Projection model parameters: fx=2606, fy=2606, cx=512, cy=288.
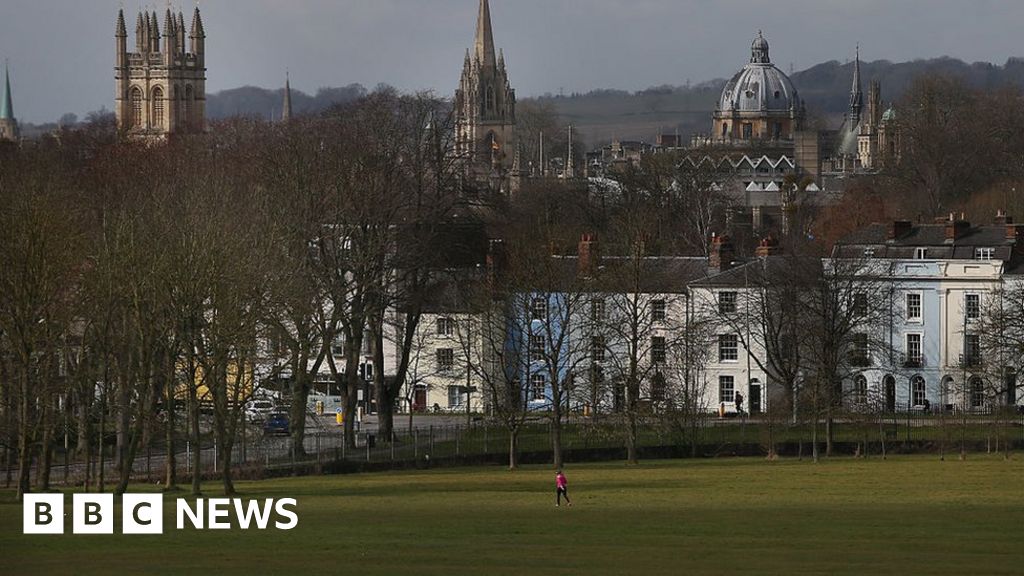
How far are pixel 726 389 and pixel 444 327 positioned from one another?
908cm

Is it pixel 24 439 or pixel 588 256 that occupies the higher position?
pixel 588 256

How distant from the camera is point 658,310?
3095 inches

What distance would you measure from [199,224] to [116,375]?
4.13 m

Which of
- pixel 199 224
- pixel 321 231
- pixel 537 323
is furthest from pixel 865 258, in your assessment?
pixel 199 224

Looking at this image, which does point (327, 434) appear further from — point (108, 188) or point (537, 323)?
point (108, 188)

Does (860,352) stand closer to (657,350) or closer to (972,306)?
(972,306)

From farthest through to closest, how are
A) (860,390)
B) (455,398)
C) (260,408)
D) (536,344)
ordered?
(455,398), (860,390), (536,344), (260,408)

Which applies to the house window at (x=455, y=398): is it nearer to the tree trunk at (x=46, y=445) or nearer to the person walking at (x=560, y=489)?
the tree trunk at (x=46, y=445)

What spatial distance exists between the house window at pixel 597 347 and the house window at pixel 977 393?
1156 centimetres

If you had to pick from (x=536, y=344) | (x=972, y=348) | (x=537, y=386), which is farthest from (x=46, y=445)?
(x=972, y=348)

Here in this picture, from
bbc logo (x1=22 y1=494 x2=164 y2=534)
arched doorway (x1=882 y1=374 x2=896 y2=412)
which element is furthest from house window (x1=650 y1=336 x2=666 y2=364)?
bbc logo (x1=22 y1=494 x2=164 y2=534)

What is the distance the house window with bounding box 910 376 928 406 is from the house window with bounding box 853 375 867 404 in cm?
211

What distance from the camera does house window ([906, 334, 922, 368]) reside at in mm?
81938

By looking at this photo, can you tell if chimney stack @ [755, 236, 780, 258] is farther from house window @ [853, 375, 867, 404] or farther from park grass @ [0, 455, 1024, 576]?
park grass @ [0, 455, 1024, 576]
